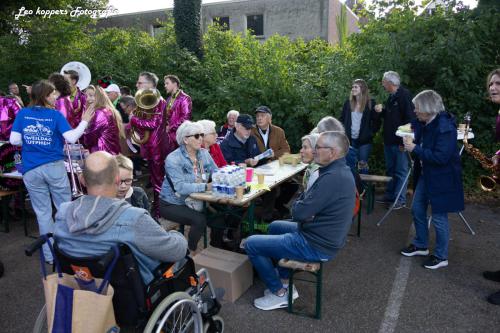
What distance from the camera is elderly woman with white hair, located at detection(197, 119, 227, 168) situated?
14.4ft

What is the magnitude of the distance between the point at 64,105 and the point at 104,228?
3.65m

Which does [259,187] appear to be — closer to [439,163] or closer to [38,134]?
[439,163]

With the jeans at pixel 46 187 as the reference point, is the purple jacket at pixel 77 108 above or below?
above

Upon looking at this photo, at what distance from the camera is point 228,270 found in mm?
3213

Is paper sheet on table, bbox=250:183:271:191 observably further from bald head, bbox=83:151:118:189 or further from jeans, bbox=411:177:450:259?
bald head, bbox=83:151:118:189

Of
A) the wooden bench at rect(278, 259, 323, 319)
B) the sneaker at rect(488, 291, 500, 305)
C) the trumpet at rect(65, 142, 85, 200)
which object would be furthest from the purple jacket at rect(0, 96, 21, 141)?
the sneaker at rect(488, 291, 500, 305)

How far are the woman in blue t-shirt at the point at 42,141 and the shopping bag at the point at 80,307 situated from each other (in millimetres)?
2080

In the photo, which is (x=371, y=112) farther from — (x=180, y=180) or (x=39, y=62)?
(x=39, y=62)

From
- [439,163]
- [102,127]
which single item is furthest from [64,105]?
[439,163]

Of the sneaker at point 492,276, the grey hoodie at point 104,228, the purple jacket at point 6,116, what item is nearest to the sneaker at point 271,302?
the grey hoodie at point 104,228

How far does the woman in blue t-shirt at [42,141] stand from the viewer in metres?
3.64

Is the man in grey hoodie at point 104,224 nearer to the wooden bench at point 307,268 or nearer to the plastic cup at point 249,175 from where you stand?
the wooden bench at point 307,268

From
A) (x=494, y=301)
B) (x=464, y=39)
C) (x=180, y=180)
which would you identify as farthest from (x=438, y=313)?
(x=464, y=39)

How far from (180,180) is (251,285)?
1157 mm
